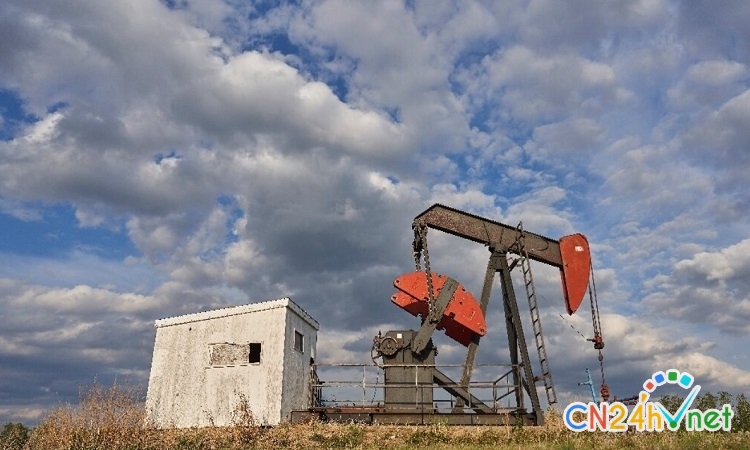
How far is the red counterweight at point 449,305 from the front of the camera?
55.3 feet

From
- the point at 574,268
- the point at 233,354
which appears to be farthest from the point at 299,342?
the point at 574,268

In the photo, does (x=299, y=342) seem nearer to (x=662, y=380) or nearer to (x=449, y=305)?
(x=449, y=305)

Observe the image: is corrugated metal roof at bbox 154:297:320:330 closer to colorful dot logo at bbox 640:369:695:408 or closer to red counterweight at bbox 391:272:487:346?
red counterweight at bbox 391:272:487:346

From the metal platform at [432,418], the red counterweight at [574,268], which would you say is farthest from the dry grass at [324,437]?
the red counterweight at [574,268]

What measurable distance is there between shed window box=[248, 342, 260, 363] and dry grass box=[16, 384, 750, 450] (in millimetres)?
2902

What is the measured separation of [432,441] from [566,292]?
20.5 feet

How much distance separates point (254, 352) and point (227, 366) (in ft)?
2.82

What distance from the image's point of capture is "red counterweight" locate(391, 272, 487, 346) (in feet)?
55.3

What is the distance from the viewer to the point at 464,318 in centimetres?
1684

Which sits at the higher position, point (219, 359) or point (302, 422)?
point (219, 359)

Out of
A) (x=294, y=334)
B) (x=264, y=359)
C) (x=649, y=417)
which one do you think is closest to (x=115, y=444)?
(x=264, y=359)

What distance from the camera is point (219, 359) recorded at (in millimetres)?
17656

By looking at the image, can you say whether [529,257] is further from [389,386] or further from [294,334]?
[294,334]

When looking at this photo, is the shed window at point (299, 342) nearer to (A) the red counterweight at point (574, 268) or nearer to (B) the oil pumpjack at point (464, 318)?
(B) the oil pumpjack at point (464, 318)
